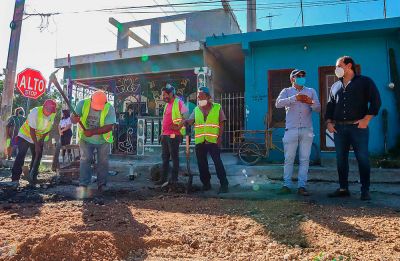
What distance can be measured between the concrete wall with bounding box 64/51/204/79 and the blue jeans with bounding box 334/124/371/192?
5726 millimetres

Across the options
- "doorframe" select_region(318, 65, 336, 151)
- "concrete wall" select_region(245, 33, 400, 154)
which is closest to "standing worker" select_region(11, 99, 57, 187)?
"concrete wall" select_region(245, 33, 400, 154)

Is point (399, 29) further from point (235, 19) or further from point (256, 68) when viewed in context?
point (235, 19)

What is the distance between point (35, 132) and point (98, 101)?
195 cm

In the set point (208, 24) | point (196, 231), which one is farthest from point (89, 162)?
point (208, 24)

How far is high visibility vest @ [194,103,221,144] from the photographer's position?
207 inches

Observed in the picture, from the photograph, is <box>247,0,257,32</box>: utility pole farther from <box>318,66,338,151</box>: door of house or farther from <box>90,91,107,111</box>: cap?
<box>90,91,107,111</box>: cap

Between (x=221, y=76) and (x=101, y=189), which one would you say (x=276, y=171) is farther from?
(x=221, y=76)

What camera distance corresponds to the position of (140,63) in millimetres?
10398

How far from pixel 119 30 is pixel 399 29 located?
12077 millimetres

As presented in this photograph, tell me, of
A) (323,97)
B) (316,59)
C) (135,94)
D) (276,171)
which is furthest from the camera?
(135,94)

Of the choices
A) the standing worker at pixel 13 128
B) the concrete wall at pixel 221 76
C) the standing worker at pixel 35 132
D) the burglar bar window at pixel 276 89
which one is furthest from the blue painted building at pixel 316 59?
the standing worker at pixel 13 128

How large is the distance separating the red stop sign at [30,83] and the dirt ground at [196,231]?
6.60 m

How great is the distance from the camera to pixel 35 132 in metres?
6.14

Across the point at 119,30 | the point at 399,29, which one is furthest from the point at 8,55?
the point at 399,29
